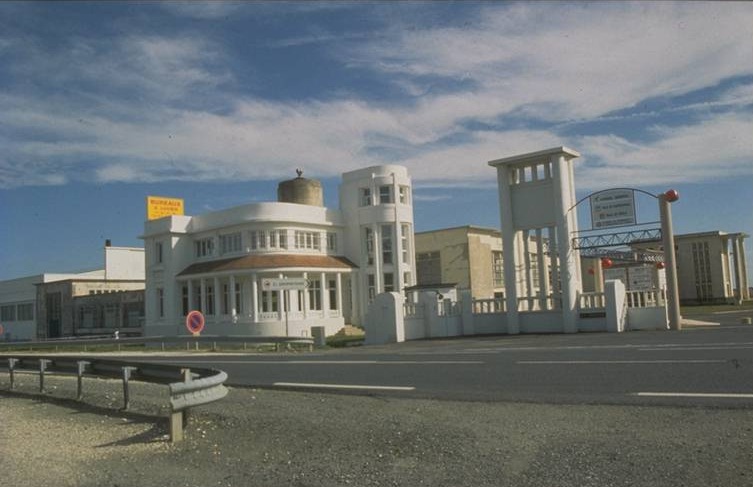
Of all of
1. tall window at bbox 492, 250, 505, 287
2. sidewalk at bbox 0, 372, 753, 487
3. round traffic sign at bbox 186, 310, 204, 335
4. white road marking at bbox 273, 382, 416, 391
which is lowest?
sidewalk at bbox 0, 372, 753, 487

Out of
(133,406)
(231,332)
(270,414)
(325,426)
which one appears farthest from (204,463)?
(231,332)

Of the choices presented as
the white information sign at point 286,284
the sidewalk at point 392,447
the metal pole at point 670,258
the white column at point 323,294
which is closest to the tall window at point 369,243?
the white column at point 323,294

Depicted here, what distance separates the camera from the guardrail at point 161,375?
827 centimetres

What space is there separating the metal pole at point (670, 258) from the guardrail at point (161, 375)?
19412mm

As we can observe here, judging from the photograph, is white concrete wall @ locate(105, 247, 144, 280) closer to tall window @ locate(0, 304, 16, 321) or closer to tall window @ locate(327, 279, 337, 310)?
tall window @ locate(0, 304, 16, 321)

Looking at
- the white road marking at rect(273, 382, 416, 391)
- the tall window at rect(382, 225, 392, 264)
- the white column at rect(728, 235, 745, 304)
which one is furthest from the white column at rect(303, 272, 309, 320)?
the white column at rect(728, 235, 745, 304)

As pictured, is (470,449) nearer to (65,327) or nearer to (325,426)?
(325,426)

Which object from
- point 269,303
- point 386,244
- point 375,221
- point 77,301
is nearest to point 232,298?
point 269,303

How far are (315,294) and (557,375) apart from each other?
111ft

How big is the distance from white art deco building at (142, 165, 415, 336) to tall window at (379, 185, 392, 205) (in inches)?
2.6

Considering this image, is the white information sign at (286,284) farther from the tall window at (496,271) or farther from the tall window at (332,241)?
the tall window at (496,271)

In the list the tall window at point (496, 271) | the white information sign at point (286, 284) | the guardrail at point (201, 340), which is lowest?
the guardrail at point (201, 340)

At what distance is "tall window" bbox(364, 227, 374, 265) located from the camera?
45.8 metres

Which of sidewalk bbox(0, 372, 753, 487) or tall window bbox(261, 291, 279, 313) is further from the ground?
tall window bbox(261, 291, 279, 313)
